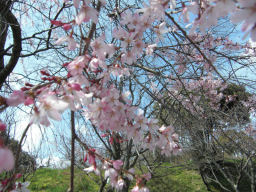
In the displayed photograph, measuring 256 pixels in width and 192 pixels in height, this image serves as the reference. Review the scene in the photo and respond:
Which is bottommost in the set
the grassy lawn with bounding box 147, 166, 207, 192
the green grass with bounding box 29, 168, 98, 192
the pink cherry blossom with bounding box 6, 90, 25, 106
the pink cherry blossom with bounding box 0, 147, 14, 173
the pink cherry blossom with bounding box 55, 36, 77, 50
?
the grassy lawn with bounding box 147, 166, 207, 192

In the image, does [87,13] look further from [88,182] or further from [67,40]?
[88,182]

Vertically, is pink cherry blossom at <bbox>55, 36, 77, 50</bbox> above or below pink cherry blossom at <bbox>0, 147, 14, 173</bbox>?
above

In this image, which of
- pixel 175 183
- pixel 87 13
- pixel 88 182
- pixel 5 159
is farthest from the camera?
pixel 175 183

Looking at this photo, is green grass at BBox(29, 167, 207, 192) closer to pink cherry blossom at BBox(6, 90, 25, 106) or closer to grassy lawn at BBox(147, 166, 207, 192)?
grassy lawn at BBox(147, 166, 207, 192)

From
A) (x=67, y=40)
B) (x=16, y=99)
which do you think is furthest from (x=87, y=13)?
(x=16, y=99)

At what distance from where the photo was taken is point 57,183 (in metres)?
4.45

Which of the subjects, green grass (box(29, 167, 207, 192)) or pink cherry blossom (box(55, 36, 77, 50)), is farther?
green grass (box(29, 167, 207, 192))

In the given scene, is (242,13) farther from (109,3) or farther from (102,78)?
(109,3)

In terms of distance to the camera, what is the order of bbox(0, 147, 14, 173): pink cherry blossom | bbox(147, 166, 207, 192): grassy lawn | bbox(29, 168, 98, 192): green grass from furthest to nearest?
bbox(147, 166, 207, 192): grassy lawn → bbox(29, 168, 98, 192): green grass → bbox(0, 147, 14, 173): pink cherry blossom

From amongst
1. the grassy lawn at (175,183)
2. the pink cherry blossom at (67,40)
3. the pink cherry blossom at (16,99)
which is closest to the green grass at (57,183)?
the grassy lawn at (175,183)

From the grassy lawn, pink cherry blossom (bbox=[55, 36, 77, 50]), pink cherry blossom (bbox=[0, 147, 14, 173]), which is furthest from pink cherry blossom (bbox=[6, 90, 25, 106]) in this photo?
the grassy lawn

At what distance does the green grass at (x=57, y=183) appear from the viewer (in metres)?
4.05

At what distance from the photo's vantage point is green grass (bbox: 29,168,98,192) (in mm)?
4049

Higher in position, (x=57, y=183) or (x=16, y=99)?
(x=16, y=99)
